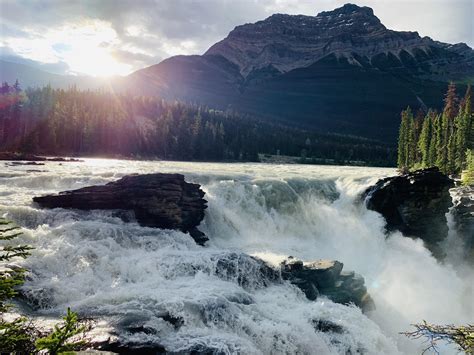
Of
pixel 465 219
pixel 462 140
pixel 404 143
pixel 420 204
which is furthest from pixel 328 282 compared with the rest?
pixel 404 143

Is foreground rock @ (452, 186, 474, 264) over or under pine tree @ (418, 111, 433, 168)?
under

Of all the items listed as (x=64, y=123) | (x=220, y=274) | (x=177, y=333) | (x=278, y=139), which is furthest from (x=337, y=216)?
(x=278, y=139)

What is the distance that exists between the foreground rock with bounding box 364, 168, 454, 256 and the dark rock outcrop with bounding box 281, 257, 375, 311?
1913 centimetres

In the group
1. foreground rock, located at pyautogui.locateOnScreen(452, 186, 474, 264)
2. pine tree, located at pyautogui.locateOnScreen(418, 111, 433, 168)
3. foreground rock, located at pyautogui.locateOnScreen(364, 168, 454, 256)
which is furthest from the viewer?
pine tree, located at pyautogui.locateOnScreen(418, 111, 433, 168)

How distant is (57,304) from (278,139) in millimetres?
169862

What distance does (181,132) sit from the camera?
5487 inches

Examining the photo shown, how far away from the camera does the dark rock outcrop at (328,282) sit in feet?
85.5

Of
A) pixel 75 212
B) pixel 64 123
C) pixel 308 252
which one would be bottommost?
pixel 308 252

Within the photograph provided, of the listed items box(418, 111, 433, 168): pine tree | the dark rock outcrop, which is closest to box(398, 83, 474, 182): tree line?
box(418, 111, 433, 168): pine tree

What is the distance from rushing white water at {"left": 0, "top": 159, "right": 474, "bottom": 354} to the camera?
19.5 m

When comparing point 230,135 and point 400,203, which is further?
point 230,135

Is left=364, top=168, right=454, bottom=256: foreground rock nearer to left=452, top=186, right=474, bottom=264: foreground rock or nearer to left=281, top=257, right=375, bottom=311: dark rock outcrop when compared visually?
left=452, top=186, right=474, bottom=264: foreground rock

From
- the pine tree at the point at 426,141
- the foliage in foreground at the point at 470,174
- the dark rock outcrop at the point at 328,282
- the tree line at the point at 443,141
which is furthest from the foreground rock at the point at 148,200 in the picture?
the pine tree at the point at 426,141

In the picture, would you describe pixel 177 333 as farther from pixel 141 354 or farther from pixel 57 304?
pixel 57 304
